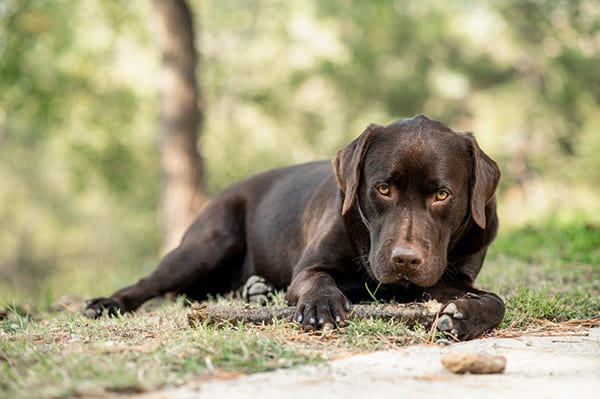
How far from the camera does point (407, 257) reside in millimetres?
3781

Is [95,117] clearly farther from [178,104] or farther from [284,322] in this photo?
[284,322]

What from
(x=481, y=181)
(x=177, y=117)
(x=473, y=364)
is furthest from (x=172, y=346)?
(x=177, y=117)

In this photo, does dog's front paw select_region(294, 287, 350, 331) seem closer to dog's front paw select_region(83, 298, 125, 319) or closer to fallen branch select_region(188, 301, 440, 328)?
fallen branch select_region(188, 301, 440, 328)

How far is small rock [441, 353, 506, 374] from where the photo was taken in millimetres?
2871

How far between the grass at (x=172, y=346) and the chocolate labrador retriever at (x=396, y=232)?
0.24m

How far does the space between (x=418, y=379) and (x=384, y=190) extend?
1515 millimetres

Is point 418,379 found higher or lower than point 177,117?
lower

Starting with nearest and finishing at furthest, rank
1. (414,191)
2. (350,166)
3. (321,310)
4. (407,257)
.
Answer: (321,310) → (407,257) → (414,191) → (350,166)

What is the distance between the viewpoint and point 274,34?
75.8ft

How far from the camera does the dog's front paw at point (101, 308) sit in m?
4.90

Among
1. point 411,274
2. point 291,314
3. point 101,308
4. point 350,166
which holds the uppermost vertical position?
point 350,166

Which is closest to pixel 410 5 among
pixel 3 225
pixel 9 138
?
pixel 9 138

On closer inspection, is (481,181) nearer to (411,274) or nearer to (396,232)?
(396,232)

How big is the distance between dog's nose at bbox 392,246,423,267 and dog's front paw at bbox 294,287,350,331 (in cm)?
35
